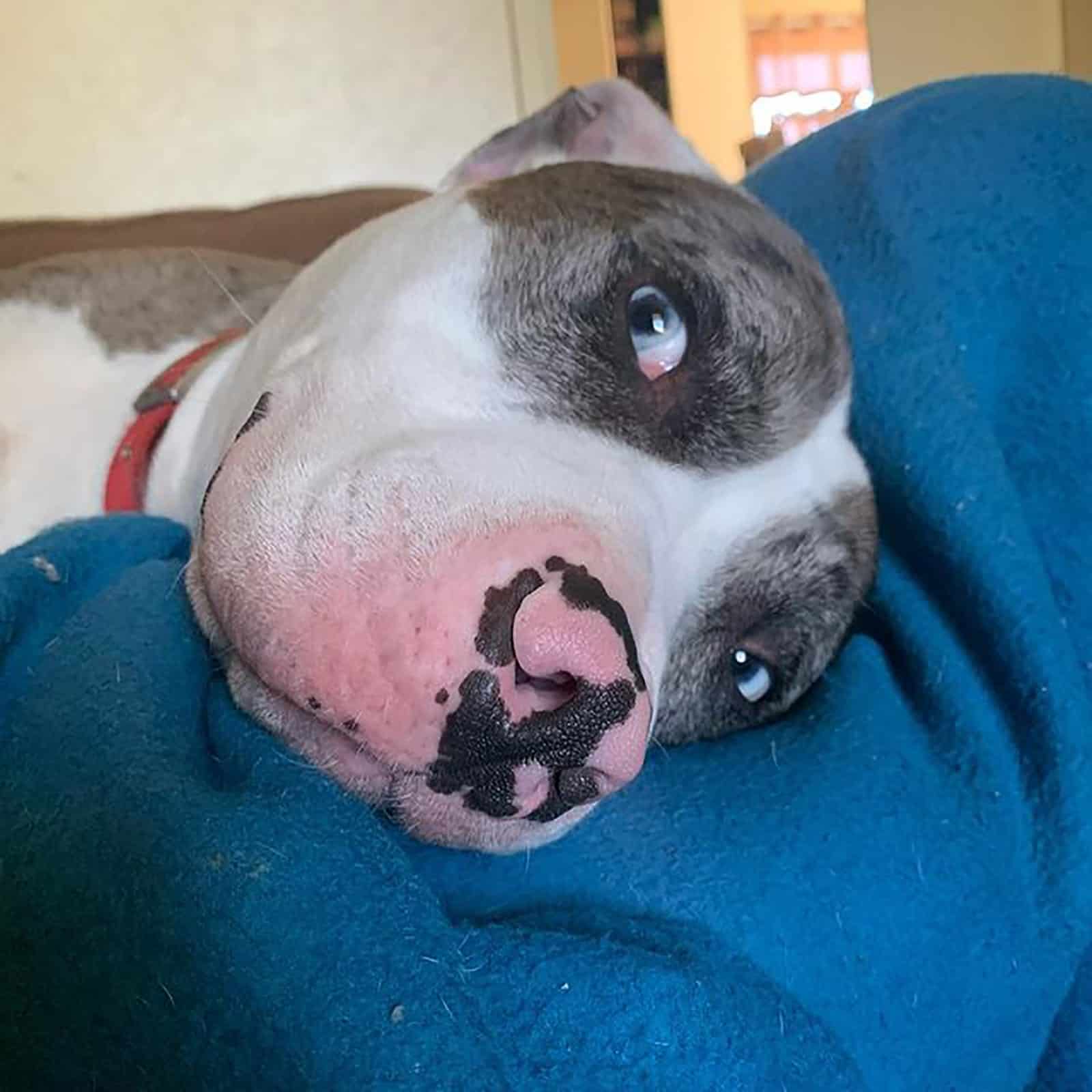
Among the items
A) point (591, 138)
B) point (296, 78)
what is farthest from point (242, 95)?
point (591, 138)

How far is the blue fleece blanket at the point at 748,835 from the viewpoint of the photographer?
0.69 m

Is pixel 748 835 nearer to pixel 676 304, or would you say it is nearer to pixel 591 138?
pixel 676 304

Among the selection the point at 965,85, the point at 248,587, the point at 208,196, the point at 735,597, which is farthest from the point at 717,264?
the point at 208,196

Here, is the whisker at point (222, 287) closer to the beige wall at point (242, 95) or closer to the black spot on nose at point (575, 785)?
the black spot on nose at point (575, 785)

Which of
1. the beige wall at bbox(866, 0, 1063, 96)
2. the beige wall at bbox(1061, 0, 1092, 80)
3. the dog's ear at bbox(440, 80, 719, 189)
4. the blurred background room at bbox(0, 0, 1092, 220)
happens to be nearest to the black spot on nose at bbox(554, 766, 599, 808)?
the dog's ear at bbox(440, 80, 719, 189)

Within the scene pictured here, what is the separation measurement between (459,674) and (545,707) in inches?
2.2

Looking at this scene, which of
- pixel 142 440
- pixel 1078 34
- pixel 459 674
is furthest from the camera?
pixel 1078 34

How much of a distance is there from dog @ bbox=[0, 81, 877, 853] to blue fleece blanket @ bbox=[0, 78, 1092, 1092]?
55 mm

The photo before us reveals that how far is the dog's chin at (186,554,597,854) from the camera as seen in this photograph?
31.1 inches

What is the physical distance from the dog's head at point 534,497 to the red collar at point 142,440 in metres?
0.22

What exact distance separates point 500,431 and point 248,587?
213mm

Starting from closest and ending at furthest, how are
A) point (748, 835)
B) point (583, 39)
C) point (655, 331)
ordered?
point (748, 835)
point (655, 331)
point (583, 39)

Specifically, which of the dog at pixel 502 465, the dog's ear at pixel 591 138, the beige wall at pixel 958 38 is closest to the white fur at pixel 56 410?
the dog at pixel 502 465

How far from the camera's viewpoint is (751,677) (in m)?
1.15
